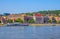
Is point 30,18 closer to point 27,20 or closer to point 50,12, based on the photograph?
point 27,20

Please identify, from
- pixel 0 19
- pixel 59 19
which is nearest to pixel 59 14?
pixel 59 19

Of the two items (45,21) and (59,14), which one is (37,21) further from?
(59,14)

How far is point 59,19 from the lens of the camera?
98875 mm

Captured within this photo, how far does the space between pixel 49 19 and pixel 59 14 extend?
18887mm

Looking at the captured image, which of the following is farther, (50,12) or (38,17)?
(50,12)

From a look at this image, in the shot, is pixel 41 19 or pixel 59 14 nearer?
pixel 41 19

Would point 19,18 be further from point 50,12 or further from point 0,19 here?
point 50,12

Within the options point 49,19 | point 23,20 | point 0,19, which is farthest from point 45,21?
point 0,19

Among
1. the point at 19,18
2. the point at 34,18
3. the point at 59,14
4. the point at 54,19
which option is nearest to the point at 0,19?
the point at 19,18

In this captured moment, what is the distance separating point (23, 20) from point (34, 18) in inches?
173

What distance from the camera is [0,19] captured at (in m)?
94.6

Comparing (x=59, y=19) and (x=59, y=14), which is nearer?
(x=59, y=19)

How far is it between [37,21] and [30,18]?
15.0 ft

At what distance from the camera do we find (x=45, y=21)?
323 feet
